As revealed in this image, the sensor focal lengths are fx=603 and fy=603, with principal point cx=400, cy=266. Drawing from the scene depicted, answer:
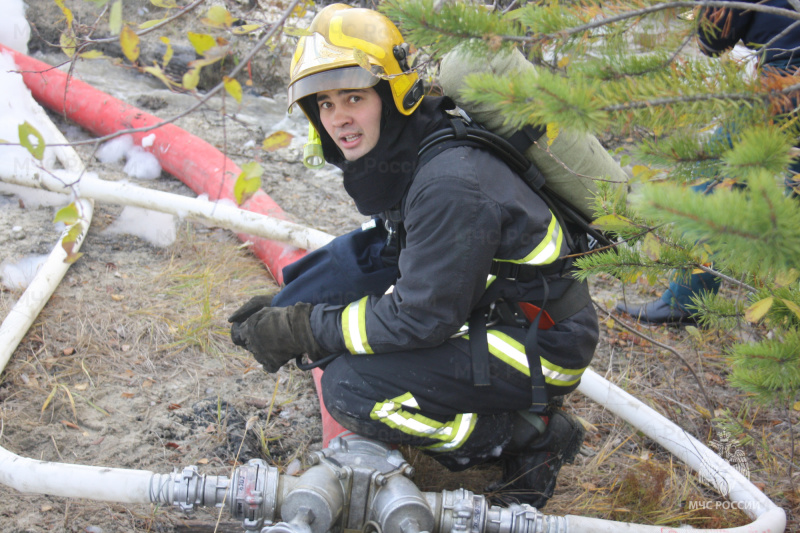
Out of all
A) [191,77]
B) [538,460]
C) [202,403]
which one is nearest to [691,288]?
[538,460]

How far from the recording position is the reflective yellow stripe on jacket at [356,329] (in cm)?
214

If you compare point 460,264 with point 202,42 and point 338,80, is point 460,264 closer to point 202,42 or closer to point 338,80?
point 338,80

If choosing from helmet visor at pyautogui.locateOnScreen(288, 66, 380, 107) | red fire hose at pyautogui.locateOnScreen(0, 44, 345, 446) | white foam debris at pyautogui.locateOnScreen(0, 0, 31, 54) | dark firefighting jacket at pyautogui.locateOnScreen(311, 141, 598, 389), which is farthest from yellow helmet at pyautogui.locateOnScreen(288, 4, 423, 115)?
white foam debris at pyautogui.locateOnScreen(0, 0, 31, 54)

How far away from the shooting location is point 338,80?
6.97ft

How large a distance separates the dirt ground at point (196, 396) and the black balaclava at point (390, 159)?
1.09 meters

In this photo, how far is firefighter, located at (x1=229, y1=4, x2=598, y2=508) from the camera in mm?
2023

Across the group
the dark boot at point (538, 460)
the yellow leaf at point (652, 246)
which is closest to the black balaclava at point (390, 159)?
the yellow leaf at point (652, 246)

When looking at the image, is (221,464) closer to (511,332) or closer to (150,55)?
(511,332)

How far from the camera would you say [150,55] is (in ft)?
19.5

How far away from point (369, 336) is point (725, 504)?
1526 mm

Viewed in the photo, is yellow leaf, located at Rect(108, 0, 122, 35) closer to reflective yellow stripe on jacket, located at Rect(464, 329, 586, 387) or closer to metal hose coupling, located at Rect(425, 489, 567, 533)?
reflective yellow stripe on jacket, located at Rect(464, 329, 586, 387)

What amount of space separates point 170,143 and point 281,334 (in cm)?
271

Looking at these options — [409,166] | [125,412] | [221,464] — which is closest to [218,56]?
[409,166]

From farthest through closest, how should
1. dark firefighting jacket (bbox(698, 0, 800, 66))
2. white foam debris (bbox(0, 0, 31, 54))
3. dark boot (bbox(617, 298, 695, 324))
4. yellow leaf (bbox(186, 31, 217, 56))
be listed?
white foam debris (bbox(0, 0, 31, 54)) < dark boot (bbox(617, 298, 695, 324)) < dark firefighting jacket (bbox(698, 0, 800, 66)) < yellow leaf (bbox(186, 31, 217, 56))
